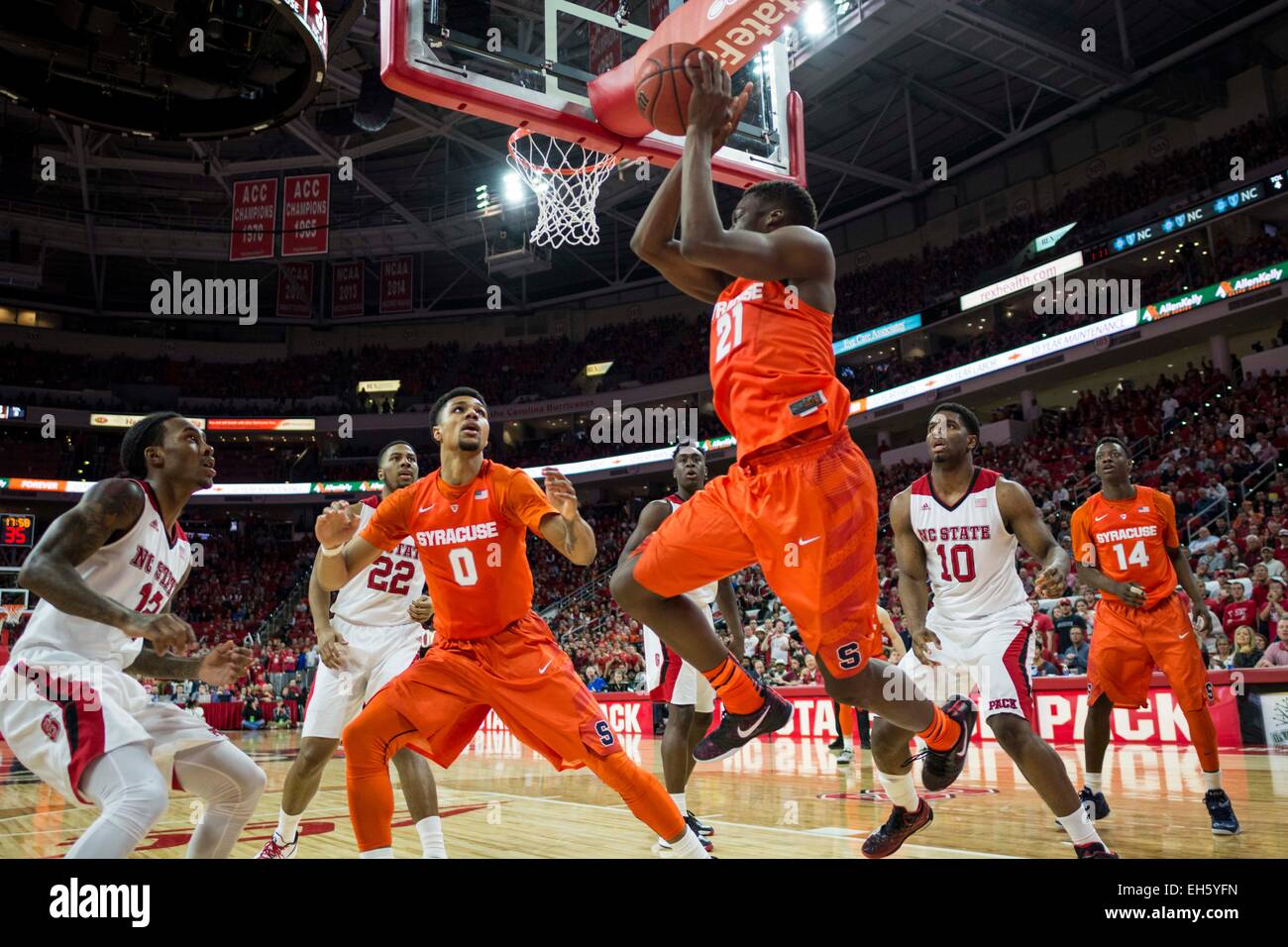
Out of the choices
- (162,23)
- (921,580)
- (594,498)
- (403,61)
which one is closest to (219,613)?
(594,498)

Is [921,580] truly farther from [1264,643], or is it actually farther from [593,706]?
[1264,643]

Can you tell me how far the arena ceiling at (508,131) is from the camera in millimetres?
20422

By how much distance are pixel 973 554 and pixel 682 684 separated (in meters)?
1.90

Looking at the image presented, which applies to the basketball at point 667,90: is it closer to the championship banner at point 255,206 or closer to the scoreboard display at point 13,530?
the championship banner at point 255,206

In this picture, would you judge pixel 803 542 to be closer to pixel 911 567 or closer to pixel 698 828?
pixel 911 567

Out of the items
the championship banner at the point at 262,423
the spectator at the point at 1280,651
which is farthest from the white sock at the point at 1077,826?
the championship banner at the point at 262,423

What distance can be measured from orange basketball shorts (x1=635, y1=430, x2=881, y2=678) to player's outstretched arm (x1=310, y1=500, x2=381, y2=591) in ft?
4.99

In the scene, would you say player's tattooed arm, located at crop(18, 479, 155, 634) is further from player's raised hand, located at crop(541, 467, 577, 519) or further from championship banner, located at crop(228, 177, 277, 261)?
championship banner, located at crop(228, 177, 277, 261)

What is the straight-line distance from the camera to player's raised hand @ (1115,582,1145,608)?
Answer: 5438 mm

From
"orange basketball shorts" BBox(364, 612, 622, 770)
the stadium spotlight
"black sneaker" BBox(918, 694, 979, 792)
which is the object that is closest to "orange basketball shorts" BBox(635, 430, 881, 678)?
"orange basketball shorts" BBox(364, 612, 622, 770)

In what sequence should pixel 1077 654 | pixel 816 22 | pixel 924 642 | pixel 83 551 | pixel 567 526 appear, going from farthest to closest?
pixel 816 22
pixel 1077 654
pixel 924 642
pixel 567 526
pixel 83 551

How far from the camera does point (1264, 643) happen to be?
1038cm

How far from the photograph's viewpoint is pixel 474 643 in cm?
395

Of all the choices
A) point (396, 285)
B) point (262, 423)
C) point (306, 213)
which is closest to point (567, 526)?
point (306, 213)
